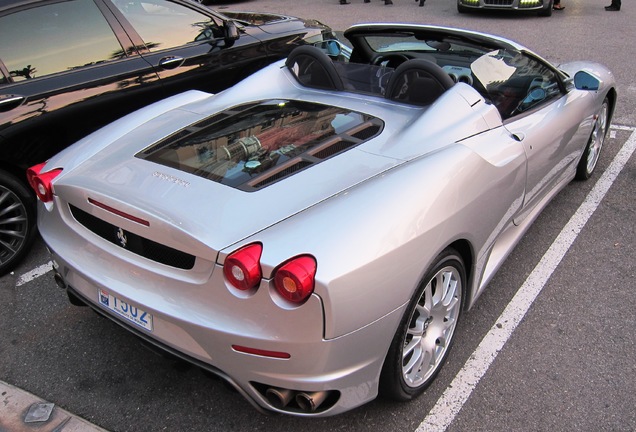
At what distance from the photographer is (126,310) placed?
2182 millimetres

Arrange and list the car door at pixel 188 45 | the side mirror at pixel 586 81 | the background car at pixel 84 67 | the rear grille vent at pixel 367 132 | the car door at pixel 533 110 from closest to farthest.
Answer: the rear grille vent at pixel 367 132 → the car door at pixel 533 110 → the background car at pixel 84 67 → the side mirror at pixel 586 81 → the car door at pixel 188 45

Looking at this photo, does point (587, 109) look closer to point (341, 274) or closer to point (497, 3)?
point (341, 274)

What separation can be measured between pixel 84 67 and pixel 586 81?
343cm

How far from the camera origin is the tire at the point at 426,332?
85.8 inches

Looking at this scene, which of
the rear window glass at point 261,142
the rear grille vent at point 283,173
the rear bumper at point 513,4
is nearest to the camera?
the rear grille vent at point 283,173

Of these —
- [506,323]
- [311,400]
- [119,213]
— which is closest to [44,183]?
[119,213]

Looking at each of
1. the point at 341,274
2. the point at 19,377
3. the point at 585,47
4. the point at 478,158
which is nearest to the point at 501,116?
the point at 478,158

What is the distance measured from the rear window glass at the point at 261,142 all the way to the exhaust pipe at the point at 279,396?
0.78 m

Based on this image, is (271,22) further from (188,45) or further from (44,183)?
(44,183)

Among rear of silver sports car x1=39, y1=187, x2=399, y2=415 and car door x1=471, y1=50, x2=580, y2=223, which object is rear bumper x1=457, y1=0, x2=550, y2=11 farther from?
rear of silver sports car x1=39, y1=187, x2=399, y2=415

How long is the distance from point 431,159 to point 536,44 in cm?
796

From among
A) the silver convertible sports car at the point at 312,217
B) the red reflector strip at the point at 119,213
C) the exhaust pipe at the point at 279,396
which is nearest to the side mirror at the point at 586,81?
the silver convertible sports car at the point at 312,217

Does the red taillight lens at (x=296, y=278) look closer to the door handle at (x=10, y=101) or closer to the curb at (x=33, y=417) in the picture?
the curb at (x=33, y=417)

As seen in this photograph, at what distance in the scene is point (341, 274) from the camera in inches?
72.1
